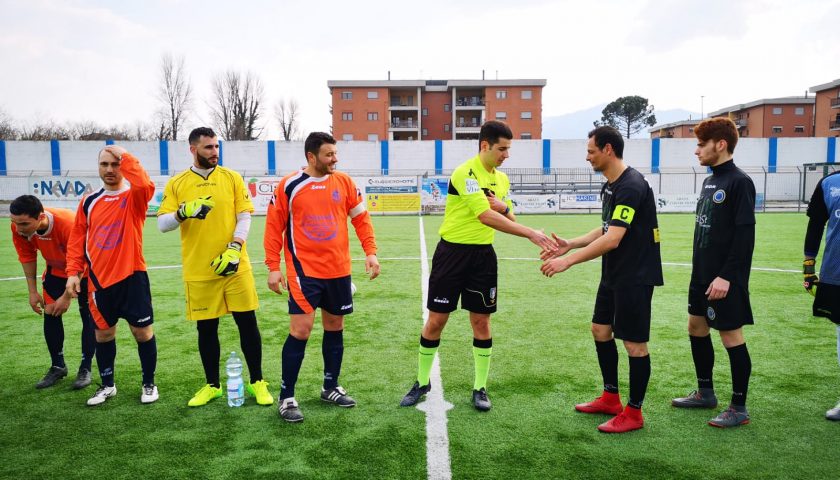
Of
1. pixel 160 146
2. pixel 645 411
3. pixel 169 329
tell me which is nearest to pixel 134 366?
pixel 169 329

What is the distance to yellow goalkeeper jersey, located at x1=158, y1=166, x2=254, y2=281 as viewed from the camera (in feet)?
15.4

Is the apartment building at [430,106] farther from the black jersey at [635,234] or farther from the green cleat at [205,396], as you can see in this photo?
the black jersey at [635,234]

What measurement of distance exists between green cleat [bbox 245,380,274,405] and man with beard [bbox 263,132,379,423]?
309 mm

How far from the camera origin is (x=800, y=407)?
4.66 m

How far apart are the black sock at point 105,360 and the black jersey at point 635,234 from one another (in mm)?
4269

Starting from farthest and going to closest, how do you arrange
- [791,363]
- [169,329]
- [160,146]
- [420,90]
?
[420,90] → [160,146] → [169,329] → [791,363]

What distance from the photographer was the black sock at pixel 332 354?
4824 millimetres

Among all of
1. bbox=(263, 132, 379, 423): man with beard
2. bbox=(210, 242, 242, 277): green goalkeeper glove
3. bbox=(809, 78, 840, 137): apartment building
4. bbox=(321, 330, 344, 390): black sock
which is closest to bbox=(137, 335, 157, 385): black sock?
bbox=(210, 242, 242, 277): green goalkeeper glove

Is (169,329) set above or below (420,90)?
below

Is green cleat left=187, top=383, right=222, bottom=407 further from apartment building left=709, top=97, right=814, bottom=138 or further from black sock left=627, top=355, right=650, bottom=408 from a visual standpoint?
apartment building left=709, top=97, right=814, bottom=138

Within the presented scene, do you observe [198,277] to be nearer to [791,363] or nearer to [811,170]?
[791,363]

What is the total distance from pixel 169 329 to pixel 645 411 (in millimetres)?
5833

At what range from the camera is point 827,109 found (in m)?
67.0

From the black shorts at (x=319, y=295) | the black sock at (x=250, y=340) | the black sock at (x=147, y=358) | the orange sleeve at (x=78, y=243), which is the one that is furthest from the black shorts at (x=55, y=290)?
the black shorts at (x=319, y=295)
